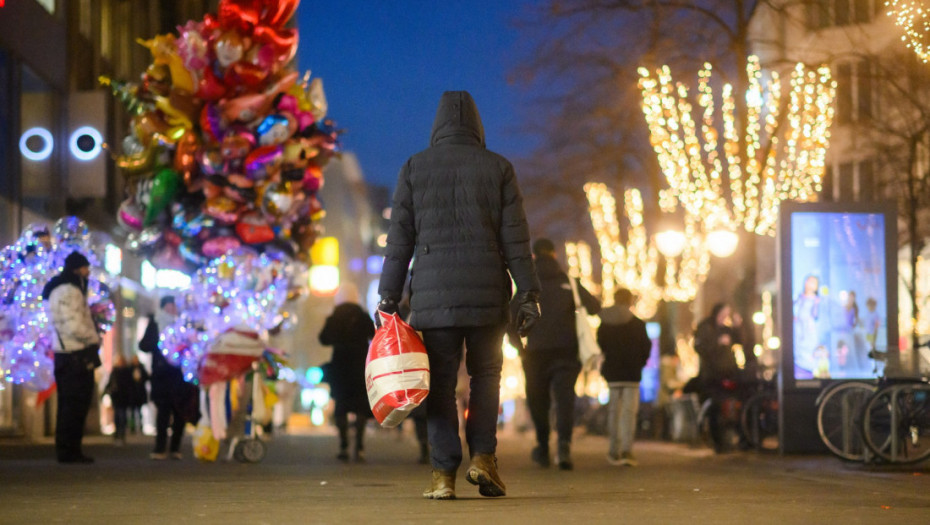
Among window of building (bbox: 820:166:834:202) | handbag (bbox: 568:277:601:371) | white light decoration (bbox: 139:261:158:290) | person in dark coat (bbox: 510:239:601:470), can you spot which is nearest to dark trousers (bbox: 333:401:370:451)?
handbag (bbox: 568:277:601:371)

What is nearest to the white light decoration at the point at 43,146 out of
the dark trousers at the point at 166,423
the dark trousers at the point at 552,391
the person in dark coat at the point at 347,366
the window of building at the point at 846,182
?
the dark trousers at the point at 166,423

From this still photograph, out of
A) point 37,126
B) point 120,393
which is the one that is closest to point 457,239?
point 120,393

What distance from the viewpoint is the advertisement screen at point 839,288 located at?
1633 centimetres

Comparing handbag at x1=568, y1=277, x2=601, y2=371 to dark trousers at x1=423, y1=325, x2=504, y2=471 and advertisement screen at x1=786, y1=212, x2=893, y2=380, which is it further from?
dark trousers at x1=423, y1=325, x2=504, y2=471

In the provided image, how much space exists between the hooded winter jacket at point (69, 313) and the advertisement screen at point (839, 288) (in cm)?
731

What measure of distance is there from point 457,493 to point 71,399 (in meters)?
6.50

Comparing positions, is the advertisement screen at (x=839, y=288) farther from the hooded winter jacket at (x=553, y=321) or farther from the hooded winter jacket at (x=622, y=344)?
the hooded winter jacket at (x=553, y=321)

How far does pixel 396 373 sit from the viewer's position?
889 cm

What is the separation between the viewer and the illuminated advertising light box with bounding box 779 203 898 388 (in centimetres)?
1630

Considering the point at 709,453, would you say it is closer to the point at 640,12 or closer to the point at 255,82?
the point at 255,82

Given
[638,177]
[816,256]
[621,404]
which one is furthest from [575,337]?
[638,177]

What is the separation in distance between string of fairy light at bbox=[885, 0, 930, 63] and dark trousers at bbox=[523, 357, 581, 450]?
14.1 feet

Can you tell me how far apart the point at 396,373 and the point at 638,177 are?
3646 centimetres

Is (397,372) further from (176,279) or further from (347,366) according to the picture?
(176,279)
